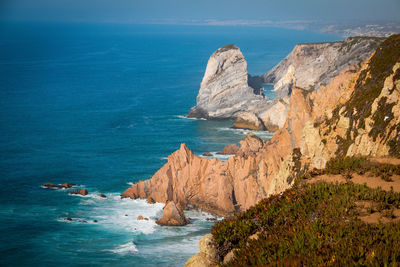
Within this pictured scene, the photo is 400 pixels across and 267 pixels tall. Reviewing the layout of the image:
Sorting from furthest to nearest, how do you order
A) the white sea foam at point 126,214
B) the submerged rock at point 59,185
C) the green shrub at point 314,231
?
the submerged rock at point 59,185 → the white sea foam at point 126,214 → the green shrub at point 314,231

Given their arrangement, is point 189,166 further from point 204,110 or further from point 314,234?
point 204,110

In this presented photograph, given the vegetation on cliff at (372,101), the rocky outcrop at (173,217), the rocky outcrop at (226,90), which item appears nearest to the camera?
the vegetation on cliff at (372,101)

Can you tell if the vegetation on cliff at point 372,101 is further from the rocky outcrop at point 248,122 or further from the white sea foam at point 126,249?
the rocky outcrop at point 248,122

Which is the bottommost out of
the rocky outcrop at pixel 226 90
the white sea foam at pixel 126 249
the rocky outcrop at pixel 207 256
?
the white sea foam at pixel 126 249

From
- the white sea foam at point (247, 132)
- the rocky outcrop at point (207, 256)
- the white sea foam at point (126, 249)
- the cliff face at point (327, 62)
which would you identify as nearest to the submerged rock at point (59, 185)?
the white sea foam at point (126, 249)

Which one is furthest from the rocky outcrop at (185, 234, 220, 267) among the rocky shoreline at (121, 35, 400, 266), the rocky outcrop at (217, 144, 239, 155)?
the rocky outcrop at (217, 144, 239, 155)

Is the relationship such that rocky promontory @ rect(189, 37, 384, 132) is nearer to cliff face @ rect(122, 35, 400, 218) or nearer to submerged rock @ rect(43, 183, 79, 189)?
cliff face @ rect(122, 35, 400, 218)

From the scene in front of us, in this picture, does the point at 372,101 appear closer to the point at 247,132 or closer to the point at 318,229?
the point at 318,229
